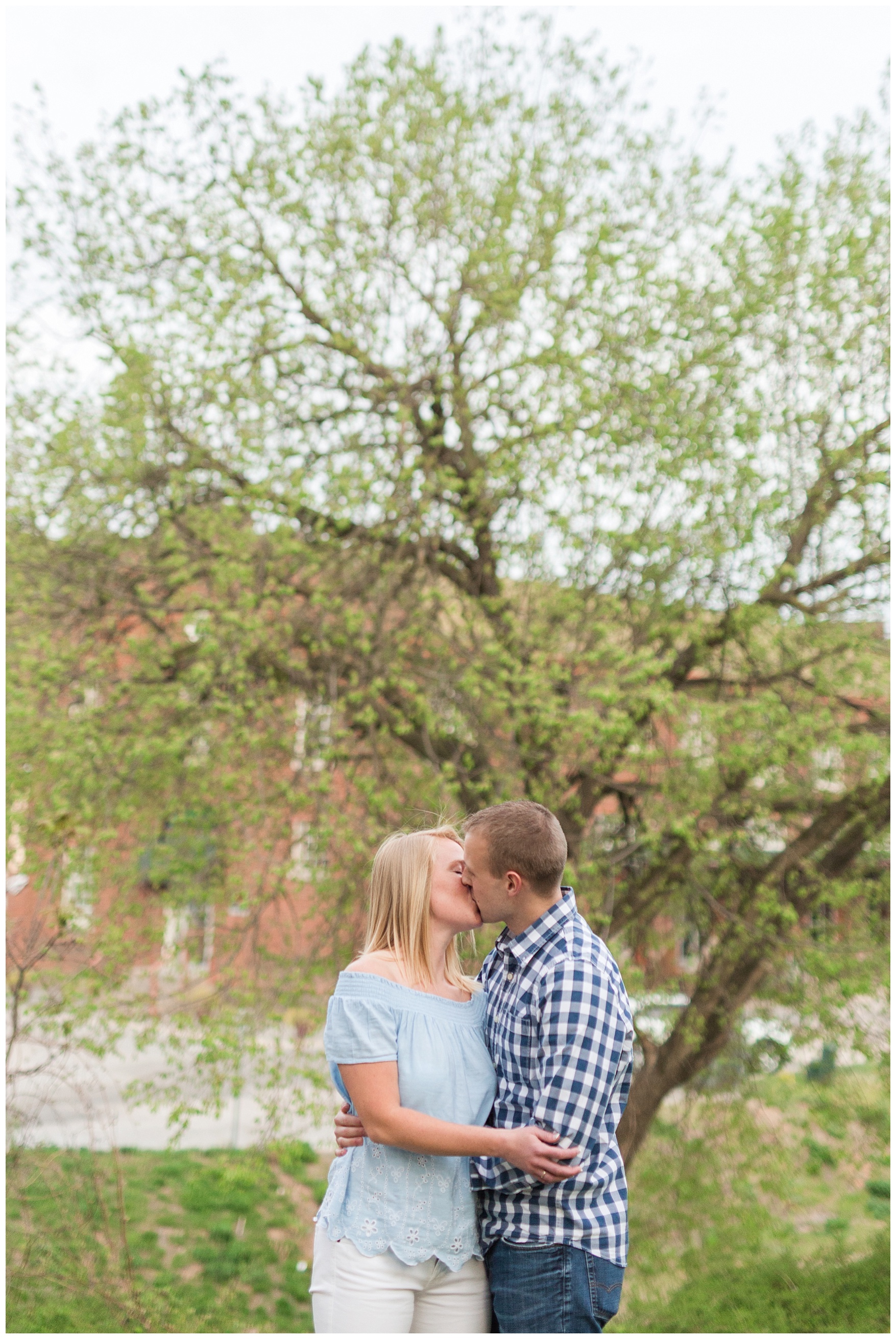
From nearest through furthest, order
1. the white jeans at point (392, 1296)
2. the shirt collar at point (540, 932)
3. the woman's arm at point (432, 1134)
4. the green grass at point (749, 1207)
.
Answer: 1. the woman's arm at point (432, 1134)
2. the white jeans at point (392, 1296)
3. the shirt collar at point (540, 932)
4. the green grass at point (749, 1207)

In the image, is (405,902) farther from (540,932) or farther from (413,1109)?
(413,1109)

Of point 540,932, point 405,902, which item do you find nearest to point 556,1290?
point 540,932

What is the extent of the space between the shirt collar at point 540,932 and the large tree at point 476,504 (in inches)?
172

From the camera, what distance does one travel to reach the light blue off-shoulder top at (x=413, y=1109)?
2.26 metres

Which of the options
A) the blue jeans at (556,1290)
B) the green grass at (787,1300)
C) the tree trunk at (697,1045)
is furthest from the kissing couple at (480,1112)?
the green grass at (787,1300)

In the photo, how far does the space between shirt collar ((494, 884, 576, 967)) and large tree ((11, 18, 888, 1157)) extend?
4.38 m

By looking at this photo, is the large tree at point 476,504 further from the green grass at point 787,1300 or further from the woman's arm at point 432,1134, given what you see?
the woman's arm at point 432,1134

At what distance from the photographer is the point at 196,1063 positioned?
21.7 ft

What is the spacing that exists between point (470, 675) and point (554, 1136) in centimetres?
463

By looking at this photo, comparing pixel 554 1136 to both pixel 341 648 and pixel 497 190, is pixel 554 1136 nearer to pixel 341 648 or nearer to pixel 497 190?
pixel 341 648

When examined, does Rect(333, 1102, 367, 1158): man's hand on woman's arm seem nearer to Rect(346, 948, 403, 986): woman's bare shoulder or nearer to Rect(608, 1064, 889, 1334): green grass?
Rect(346, 948, 403, 986): woman's bare shoulder

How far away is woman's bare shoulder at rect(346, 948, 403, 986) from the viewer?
238 centimetres

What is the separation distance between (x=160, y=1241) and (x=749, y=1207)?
5.50 metres

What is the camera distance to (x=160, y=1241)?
9836 mm
